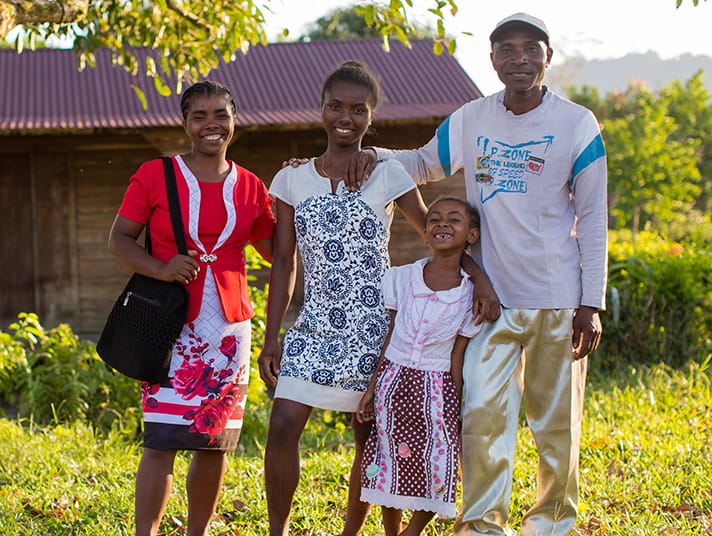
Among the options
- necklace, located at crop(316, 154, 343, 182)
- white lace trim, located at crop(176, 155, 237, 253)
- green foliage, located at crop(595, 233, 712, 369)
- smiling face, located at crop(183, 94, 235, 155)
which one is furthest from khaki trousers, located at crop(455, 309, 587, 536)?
green foliage, located at crop(595, 233, 712, 369)

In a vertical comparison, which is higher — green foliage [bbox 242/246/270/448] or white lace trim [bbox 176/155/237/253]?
white lace trim [bbox 176/155/237/253]

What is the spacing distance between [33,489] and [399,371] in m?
2.16

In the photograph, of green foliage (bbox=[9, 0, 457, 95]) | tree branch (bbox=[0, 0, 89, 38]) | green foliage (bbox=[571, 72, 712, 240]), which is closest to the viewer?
tree branch (bbox=[0, 0, 89, 38])

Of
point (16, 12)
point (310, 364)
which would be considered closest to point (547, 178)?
point (310, 364)

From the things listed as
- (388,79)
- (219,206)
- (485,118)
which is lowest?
(219,206)

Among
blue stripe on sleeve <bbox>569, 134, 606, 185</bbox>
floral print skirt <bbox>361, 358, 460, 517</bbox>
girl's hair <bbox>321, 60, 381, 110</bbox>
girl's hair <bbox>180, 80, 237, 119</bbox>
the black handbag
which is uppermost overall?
girl's hair <bbox>321, 60, 381, 110</bbox>

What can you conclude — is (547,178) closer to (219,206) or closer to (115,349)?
(219,206)

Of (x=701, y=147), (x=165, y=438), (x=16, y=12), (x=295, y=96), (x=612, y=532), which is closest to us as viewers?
(x=165, y=438)

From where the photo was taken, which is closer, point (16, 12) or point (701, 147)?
point (16, 12)

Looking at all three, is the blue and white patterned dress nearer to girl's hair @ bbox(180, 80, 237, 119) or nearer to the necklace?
the necklace

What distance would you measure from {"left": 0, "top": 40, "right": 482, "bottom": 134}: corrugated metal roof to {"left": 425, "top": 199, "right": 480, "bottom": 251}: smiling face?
17.8 feet

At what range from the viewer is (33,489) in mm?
3879

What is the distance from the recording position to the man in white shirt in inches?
109

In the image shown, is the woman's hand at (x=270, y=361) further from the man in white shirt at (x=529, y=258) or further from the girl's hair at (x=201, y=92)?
the girl's hair at (x=201, y=92)
